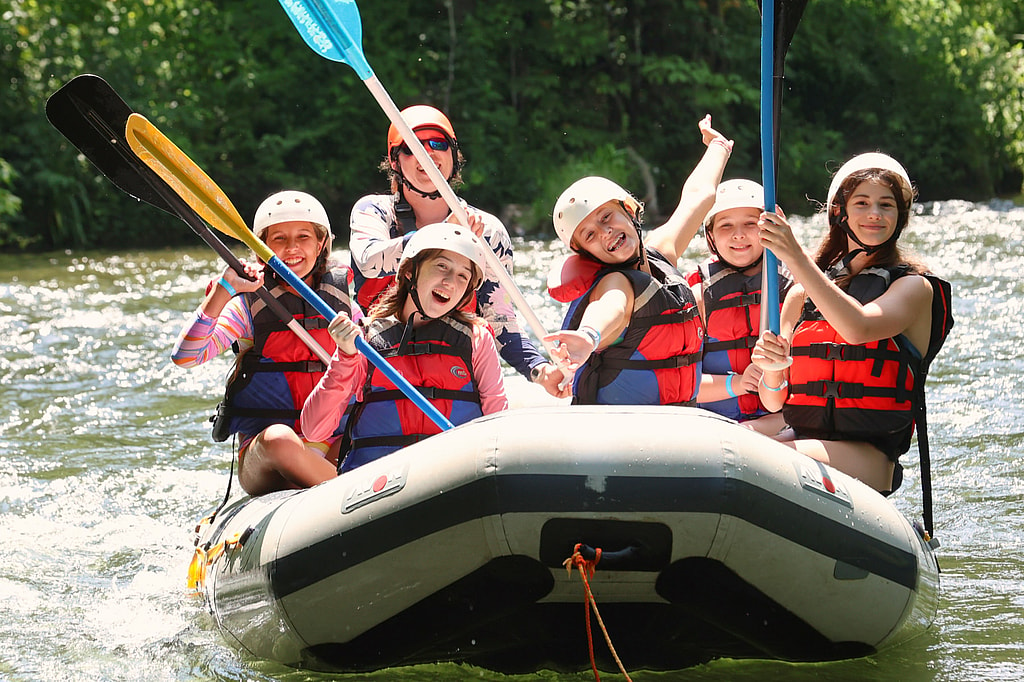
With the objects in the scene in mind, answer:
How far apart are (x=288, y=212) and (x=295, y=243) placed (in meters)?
0.10

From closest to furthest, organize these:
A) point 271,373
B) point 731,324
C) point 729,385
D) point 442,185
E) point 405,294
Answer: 1. point 405,294
2. point 442,185
3. point 271,373
4. point 729,385
5. point 731,324

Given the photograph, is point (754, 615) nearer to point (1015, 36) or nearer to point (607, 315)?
point (607, 315)

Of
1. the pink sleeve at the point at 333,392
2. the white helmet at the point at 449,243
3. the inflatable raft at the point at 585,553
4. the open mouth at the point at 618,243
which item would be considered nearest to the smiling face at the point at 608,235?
the open mouth at the point at 618,243

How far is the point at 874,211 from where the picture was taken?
3168 millimetres

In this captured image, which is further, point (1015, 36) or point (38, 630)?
point (1015, 36)

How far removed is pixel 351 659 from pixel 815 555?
3.44 ft

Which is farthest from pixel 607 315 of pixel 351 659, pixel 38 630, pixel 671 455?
pixel 38 630

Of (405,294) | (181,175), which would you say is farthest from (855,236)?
(181,175)

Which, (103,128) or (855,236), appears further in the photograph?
(103,128)

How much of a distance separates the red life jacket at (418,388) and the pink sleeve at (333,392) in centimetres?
7

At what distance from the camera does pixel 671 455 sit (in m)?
2.37

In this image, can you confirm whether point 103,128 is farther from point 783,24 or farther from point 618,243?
point 783,24

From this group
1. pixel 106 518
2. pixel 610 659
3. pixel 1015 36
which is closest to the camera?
pixel 610 659

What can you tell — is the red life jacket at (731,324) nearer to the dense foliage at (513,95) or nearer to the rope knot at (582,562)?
the rope knot at (582,562)
